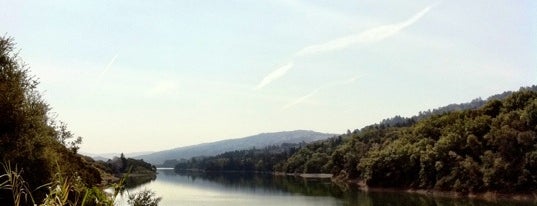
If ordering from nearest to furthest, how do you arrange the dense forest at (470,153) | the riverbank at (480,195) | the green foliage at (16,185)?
1. the green foliage at (16,185)
2. the riverbank at (480,195)
3. the dense forest at (470,153)

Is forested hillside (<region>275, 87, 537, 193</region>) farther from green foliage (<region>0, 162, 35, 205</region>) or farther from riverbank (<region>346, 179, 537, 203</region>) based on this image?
green foliage (<region>0, 162, 35, 205</region>)

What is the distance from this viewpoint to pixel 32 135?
34.8 metres

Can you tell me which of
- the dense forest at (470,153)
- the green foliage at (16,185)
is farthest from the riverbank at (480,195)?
the green foliage at (16,185)

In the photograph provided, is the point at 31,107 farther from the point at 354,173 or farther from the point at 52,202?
the point at 354,173

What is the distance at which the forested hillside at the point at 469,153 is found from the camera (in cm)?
9981

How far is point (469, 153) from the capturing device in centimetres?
11506

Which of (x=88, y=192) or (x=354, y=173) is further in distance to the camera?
(x=354, y=173)

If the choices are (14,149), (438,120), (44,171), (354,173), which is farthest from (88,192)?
(354,173)

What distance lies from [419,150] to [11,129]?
107 m

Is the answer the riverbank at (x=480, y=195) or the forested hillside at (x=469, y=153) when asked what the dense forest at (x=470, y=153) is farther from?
the riverbank at (x=480, y=195)

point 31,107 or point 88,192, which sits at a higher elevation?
point 31,107

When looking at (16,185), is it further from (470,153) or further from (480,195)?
(470,153)

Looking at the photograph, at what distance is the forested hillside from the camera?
9981cm

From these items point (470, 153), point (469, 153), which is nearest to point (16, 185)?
point (470, 153)
